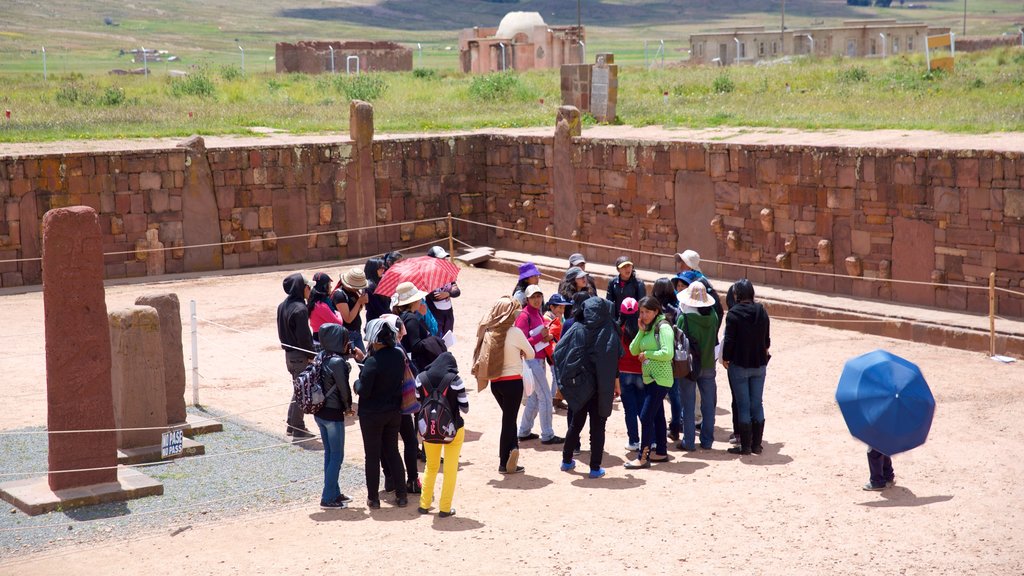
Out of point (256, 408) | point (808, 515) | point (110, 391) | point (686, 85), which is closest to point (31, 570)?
point (110, 391)

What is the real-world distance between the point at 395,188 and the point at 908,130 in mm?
8859

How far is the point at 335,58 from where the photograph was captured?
168 ft

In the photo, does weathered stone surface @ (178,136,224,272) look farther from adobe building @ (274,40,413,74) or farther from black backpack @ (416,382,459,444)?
adobe building @ (274,40,413,74)

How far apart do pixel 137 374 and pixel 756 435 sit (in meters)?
5.30

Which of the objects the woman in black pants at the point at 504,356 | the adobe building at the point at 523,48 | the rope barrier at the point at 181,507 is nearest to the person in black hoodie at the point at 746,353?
the woman in black pants at the point at 504,356

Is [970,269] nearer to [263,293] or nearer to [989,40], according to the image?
[263,293]

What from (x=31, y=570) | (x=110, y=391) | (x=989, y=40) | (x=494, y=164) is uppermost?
(x=989, y=40)

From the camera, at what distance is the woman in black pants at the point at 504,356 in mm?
9625

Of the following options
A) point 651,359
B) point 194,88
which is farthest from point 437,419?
point 194,88

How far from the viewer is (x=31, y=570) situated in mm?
8141

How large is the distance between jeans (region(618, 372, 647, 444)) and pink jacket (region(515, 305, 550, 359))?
0.74m

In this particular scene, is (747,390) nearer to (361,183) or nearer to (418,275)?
(418,275)

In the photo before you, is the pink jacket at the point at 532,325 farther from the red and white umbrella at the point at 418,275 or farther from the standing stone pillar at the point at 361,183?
the standing stone pillar at the point at 361,183

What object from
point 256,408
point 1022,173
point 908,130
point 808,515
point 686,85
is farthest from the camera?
point 686,85
